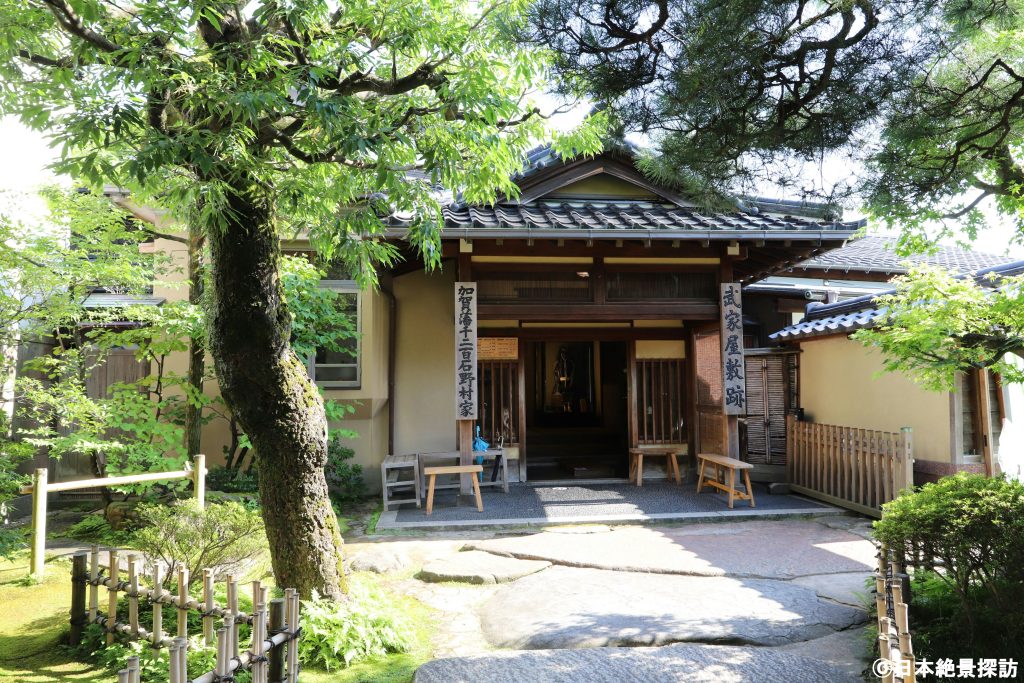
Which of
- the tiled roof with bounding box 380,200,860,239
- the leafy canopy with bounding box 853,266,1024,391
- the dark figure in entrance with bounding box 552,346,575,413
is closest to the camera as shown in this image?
the leafy canopy with bounding box 853,266,1024,391

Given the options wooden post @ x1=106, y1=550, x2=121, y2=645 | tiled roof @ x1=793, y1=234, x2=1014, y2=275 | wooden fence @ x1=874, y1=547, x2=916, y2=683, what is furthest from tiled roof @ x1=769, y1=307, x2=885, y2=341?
wooden post @ x1=106, y1=550, x2=121, y2=645

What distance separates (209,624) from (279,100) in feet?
10.5

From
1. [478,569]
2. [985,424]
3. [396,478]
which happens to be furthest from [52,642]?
[985,424]

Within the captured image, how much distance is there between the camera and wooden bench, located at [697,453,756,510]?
30.8 feet

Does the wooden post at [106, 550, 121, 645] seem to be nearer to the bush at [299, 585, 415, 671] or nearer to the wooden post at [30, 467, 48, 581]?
the bush at [299, 585, 415, 671]

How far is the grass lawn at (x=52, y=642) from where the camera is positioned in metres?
4.32

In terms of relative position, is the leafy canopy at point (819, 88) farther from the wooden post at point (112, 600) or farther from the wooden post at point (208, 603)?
the wooden post at point (112, 600)

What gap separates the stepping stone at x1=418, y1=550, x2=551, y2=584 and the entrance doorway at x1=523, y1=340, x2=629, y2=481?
707 cm

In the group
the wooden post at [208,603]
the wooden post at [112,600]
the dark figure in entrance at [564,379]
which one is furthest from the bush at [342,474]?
the dark figure in entrance at [564,379]

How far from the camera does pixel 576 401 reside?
58.3ft

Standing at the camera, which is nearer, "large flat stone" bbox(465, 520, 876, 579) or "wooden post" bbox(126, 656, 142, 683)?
"wooden post" bbox(126, 656, 142, 683)

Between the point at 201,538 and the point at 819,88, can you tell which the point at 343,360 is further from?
the point at 819,88

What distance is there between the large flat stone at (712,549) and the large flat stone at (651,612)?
17.1 inches

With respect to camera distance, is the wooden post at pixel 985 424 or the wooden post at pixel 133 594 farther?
the wooden post at pixel 985 424
